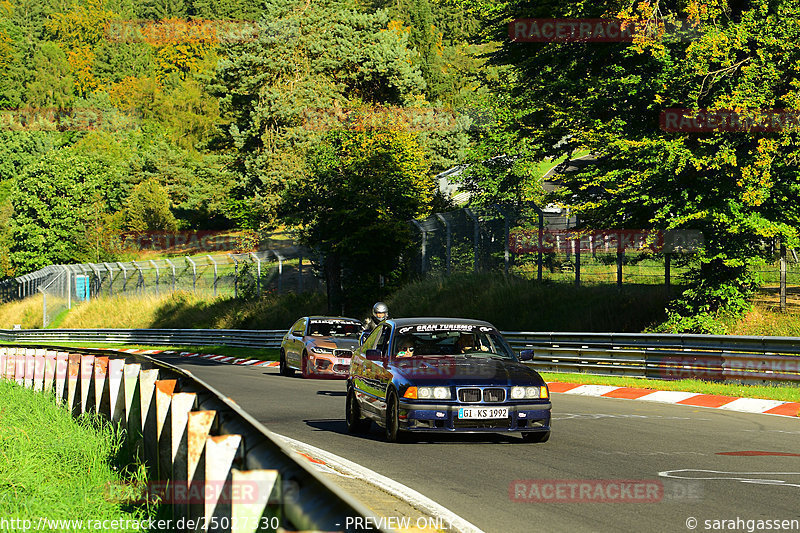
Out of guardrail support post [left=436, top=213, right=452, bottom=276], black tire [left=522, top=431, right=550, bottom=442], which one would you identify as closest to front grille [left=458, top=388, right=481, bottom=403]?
black tire [left=522, top=431, right=550, bottom=442]

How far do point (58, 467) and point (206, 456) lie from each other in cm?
475

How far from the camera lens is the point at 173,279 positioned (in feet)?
183

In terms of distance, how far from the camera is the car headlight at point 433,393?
11.3 metres

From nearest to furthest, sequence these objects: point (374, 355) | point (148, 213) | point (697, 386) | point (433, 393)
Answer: point (433, 393), point (374, 355), point (697, 386), point (148, 213)

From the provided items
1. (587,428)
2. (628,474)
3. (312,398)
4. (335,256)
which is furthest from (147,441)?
(335,256)

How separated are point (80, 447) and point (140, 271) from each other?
1842 inches

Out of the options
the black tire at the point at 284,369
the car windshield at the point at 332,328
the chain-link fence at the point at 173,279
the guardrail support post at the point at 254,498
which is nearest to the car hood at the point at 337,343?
the car windshield at the point at 332,328

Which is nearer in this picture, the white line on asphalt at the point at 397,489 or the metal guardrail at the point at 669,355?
the white line on asphalt at the point at 397,489

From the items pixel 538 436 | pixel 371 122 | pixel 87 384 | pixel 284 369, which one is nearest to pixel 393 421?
pixel 538 436

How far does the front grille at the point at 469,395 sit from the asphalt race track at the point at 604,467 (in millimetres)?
574

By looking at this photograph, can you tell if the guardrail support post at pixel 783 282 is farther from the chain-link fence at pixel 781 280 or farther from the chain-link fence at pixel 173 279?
the chain-link fence at pixel 173 279

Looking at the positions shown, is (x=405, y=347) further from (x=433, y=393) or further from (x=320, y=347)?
(x=320, y=347)

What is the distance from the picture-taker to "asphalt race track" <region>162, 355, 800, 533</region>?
25.0 feet

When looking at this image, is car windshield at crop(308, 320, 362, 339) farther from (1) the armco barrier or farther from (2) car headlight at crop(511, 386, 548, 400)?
(2) car headlight at crop(511, 386, 548, 400)
